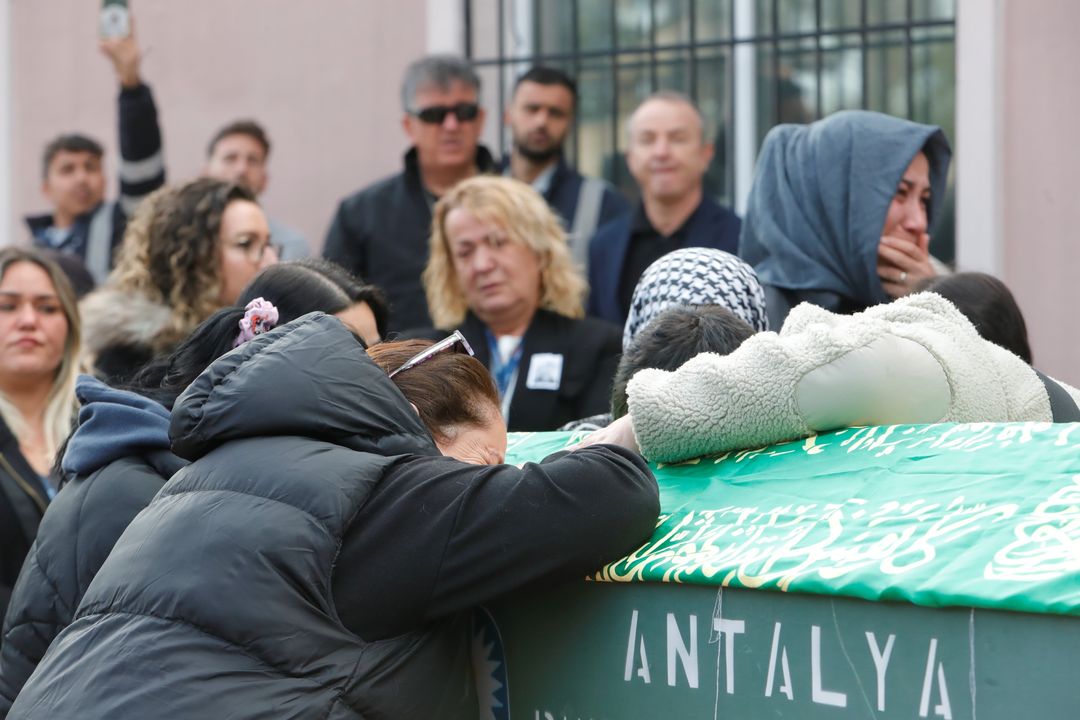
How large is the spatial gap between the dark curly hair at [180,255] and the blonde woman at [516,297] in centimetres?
74

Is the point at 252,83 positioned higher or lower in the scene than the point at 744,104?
higher

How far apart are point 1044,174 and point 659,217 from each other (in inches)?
60.5

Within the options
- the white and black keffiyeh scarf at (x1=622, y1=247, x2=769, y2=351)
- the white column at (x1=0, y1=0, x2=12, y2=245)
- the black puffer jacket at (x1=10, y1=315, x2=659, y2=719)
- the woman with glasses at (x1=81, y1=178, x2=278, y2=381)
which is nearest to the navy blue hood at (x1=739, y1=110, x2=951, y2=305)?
the white and black keffiyeh scarf at (x1=622, y1=247, x2=769, y2=351)

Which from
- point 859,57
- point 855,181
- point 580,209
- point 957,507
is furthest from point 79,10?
point 957,507

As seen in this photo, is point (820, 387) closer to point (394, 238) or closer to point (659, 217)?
point (659, 217)

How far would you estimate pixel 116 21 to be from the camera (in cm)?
661

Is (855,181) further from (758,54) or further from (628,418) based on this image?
(758,54)

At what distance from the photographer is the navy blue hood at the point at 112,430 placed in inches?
102

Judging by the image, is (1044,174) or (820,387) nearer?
(820,387)

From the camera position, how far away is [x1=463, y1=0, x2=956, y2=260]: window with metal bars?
6.27 m

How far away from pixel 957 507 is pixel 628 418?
0.71 metres


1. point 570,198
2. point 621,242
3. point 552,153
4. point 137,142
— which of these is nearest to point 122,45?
point 137,142

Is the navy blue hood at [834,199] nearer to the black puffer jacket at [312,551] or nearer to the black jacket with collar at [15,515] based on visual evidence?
the black puffer jacket at [312,551]

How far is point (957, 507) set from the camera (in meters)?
2.02
